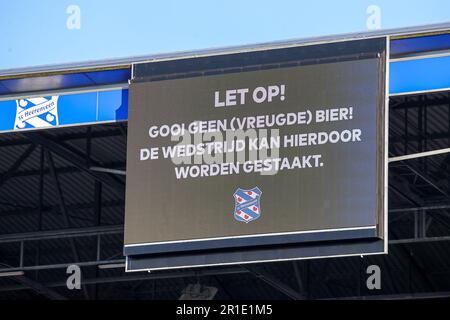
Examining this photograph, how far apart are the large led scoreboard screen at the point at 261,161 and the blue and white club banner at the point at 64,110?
0.73 meters

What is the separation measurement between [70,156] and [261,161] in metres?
6.01

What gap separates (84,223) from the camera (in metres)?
33.3

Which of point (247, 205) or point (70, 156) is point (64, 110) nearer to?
point (70, 156)

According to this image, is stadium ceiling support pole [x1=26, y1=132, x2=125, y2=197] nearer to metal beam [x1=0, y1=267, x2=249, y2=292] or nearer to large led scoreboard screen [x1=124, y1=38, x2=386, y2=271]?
metal beam [x1=0, y1=267, x2=249, y2=292]

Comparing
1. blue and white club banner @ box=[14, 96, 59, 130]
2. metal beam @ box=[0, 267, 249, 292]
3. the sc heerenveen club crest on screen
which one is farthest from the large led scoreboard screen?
metal beam @ box=[0, 267, 249, 292]

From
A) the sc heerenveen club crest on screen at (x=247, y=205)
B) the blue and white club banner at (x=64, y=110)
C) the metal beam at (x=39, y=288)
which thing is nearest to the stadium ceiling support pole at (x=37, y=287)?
the metal beam at (x=39, y=288)

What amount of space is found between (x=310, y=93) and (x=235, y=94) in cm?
134

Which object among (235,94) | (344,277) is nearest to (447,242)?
(344,277)

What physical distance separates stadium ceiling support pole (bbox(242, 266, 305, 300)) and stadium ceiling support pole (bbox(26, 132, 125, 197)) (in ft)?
11.0

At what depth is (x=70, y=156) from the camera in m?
29.8

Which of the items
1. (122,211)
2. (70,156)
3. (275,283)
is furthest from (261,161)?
(122,211)

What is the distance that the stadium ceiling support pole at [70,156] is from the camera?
29.3 metres

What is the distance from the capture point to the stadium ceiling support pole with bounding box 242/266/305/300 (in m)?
30.9

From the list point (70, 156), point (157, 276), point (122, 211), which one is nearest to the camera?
point (70, 156)
